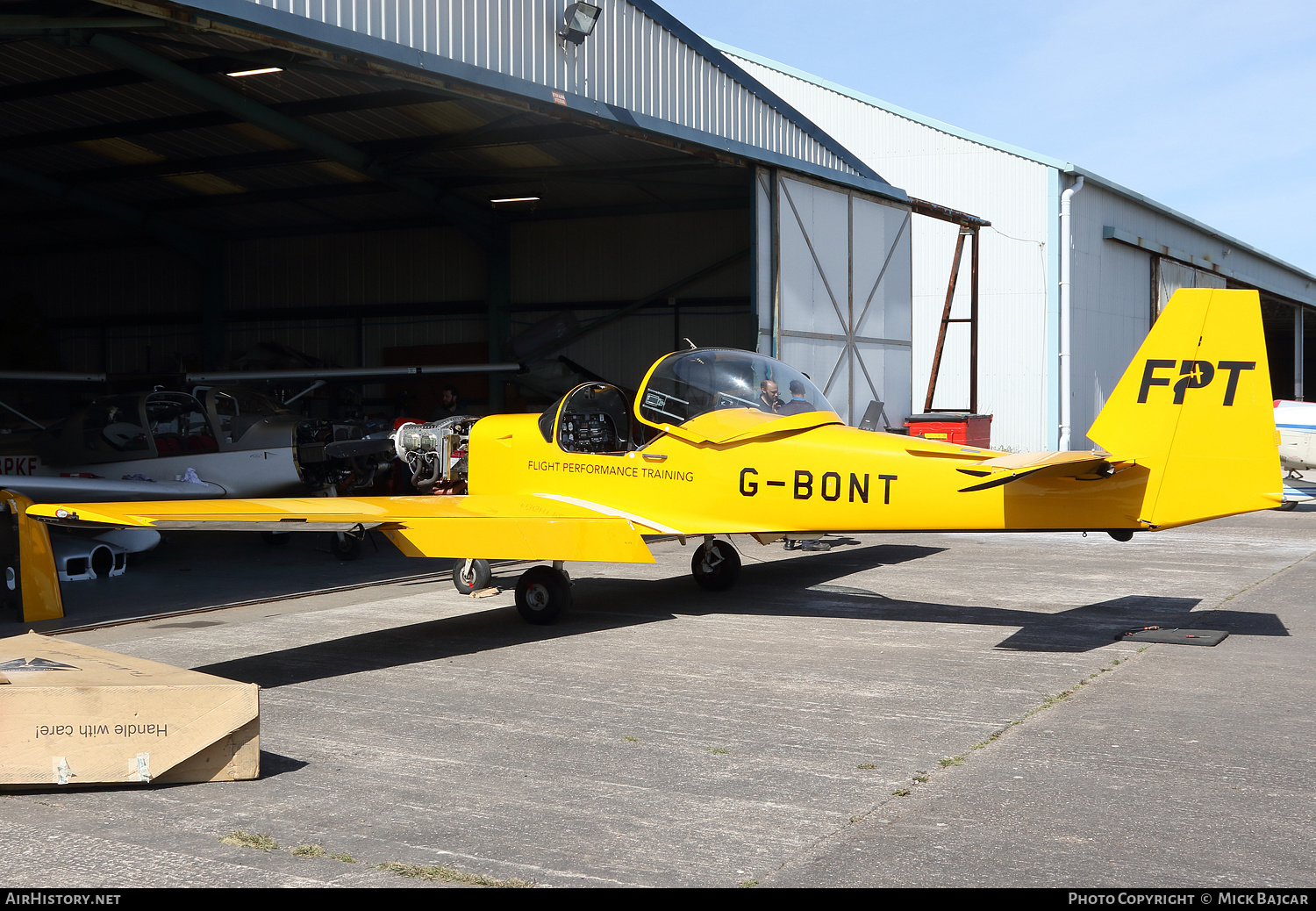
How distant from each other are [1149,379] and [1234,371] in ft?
1.60

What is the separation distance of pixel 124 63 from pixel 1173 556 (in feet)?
45.5

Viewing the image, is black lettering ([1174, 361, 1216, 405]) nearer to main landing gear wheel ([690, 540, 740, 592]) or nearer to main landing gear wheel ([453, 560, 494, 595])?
main landing gear wheel ([690, 540, 740, 592])

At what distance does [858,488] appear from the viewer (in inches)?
315

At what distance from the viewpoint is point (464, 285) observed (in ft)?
89.4

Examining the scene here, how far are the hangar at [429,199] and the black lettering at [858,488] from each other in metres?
5.86

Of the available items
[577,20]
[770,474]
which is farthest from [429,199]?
[770,474]

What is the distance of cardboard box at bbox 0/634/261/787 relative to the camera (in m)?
4.52

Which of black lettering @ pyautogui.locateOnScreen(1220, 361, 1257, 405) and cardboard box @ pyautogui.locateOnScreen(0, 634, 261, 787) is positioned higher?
black lettering @ pyautogui.locateOnScreen(1220, 361, 1257, 405)

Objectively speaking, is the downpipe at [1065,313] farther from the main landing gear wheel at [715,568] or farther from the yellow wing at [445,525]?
the yellow wing at [445,525]

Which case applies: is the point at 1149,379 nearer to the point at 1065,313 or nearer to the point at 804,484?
the point at 804,484

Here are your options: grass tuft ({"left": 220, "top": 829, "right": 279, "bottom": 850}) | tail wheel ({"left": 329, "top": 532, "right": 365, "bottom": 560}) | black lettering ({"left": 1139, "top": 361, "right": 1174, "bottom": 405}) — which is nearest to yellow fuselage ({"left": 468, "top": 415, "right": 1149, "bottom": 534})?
black lettering ({"left": 1139, "top": 361, "right": 1174, "bottom": 405})

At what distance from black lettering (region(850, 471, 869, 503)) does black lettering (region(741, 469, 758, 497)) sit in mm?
811
